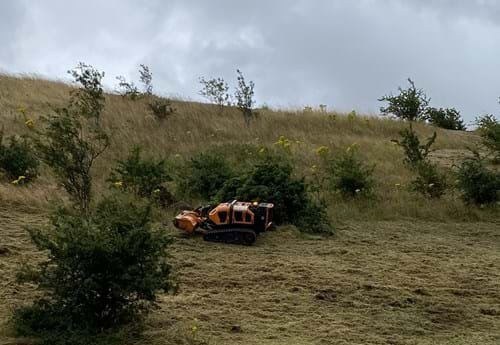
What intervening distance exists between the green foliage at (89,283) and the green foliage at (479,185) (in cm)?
906

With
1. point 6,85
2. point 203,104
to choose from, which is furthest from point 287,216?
point 6,85

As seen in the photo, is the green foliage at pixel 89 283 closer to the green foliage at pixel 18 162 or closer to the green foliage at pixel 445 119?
the green foliage at pixel 18 162

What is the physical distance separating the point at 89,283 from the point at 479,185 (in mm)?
9727

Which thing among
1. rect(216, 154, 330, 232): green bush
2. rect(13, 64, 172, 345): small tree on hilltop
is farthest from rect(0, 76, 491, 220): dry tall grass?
rect(13, 64, 172, 345): small tree on hilltop

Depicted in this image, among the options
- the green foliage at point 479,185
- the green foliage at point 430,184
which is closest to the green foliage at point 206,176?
the green foliage at point 430,184

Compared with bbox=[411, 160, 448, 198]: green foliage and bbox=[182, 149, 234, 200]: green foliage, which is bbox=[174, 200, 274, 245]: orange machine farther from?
bbox=[411, 160, 448, 198]: green foliage

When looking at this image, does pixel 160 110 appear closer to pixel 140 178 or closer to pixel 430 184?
pixel 140 178

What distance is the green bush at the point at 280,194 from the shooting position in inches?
399

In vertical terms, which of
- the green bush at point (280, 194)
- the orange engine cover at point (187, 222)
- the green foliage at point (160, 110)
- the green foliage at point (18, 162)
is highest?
the green foliage at point (160, 110)

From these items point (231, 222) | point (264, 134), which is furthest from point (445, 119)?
point (231, 222)

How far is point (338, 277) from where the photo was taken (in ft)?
23.1

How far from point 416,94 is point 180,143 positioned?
11.5 metres

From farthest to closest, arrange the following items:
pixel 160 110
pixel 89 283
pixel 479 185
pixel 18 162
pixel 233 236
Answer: pixel 160 110 → pixel 479 185 → pixel 18 162 → pixel 233 236 → pixel 89 283

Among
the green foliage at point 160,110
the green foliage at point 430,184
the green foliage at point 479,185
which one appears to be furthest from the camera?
the green foliage at point 160,110
